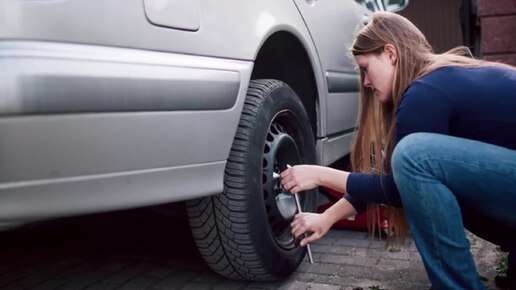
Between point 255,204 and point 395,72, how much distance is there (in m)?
0.59

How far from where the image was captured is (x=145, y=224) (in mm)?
3018

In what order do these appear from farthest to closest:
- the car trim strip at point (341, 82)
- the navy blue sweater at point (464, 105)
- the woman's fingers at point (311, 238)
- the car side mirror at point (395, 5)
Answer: the car side mirror at point (395, 5) → the car trim strip at point (341, 82) → the woman's fingers at point (311, 238) → the navy blue sweater at point (464, 105)

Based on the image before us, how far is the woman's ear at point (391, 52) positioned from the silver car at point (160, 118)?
41 cm

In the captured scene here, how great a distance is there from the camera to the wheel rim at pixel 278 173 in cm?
188

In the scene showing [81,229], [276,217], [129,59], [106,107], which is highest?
[129,59]

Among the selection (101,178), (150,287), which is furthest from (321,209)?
(101,178)

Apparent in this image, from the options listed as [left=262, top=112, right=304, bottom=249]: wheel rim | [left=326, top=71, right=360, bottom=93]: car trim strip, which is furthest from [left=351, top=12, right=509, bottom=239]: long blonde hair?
[left=326, top=71, right=360, bottom=93]: car trim strip

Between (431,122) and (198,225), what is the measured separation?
31.3 inches

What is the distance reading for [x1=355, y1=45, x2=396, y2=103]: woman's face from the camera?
5.34 feet

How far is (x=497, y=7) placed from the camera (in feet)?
14.1

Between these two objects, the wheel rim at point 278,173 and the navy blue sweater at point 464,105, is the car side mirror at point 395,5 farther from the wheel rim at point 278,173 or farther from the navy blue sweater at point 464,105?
the navy blue sweater at point 464,105

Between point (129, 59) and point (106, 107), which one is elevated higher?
point (129, 59)

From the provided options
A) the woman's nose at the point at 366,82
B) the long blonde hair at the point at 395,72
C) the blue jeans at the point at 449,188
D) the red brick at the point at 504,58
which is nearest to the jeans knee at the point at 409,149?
the blue jeans at the point at 449,188

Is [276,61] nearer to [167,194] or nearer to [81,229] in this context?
[167,194]
